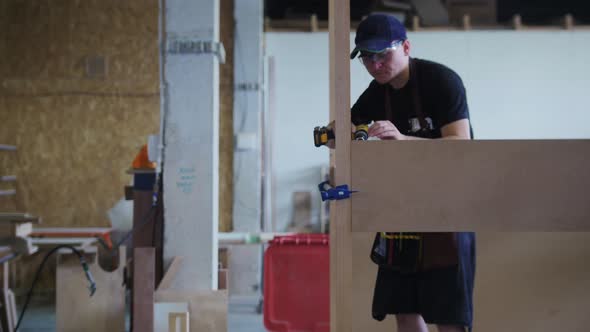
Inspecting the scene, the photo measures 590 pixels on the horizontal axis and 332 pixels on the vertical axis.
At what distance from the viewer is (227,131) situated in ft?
19.0

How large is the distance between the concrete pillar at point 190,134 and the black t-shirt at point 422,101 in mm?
1433

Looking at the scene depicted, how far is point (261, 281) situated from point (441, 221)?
435 cm

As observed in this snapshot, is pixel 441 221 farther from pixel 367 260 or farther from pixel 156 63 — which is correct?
pixel 156 63

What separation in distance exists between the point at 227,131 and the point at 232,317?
209cm

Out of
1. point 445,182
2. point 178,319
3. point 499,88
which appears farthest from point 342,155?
point 499,88

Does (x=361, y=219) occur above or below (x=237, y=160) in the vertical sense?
below

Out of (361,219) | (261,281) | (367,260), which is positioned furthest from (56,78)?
(361,219)

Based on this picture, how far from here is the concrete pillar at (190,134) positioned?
313cm

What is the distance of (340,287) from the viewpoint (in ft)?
4.27

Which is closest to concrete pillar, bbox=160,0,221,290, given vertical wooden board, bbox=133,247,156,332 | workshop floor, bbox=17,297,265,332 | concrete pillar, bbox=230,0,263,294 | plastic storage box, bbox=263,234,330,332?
vertical wooden board, bbox=133,247,156,332

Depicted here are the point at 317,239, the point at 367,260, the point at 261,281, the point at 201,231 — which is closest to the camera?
the point at 367,260

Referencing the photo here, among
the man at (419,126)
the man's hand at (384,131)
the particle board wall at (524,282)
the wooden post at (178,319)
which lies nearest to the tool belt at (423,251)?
the man at (419,126)

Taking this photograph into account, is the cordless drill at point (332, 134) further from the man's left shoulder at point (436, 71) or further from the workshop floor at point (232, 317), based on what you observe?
the workshop floor at point (232, 317)

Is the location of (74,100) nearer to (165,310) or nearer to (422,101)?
(165,310)
